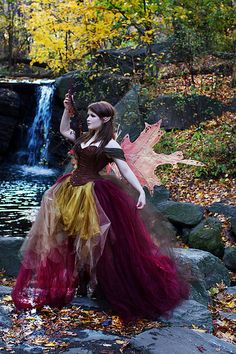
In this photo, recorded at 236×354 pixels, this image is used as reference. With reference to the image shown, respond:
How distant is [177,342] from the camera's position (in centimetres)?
335

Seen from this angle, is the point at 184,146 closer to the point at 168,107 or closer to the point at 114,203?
the point at 168,107

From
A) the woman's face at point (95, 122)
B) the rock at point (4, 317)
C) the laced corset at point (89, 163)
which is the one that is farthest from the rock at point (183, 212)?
the rock at point (4, 317)

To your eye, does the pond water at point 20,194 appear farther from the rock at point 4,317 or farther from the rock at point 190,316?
the rock at point 190,316

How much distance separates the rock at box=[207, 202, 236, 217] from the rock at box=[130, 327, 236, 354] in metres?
4.95

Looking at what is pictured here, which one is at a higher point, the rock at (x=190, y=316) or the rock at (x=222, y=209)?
the rock at (x=222, y=209)

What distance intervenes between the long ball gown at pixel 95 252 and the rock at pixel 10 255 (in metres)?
2.37

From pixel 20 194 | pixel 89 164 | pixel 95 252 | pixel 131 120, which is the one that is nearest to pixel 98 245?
pixel 95 252

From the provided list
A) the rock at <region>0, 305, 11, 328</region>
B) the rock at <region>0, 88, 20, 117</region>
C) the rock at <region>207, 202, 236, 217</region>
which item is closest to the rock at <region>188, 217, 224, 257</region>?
the rock at <region>207, 202, 236, 217</region>

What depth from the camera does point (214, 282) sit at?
6.18 meters

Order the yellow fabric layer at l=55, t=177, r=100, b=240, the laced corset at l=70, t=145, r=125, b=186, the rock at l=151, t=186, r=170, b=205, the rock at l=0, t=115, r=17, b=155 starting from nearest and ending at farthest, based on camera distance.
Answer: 1. the yellow fabric layer at l=55, t=177, r=100, b=240
2. the laced corset at l=70, t=145, r=125, b=186
3. the rock at l=151, t=186, r=170, b=205
4. the rock at l=0, t=115, r=17, b=155

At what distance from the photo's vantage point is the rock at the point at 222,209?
8352mm

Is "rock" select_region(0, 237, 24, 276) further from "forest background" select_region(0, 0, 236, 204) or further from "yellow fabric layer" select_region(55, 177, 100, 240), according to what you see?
"forest background" select_region(0, 0, 236, 204)

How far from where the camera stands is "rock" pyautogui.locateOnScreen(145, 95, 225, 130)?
11750mm

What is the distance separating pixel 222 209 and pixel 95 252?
201 inches
